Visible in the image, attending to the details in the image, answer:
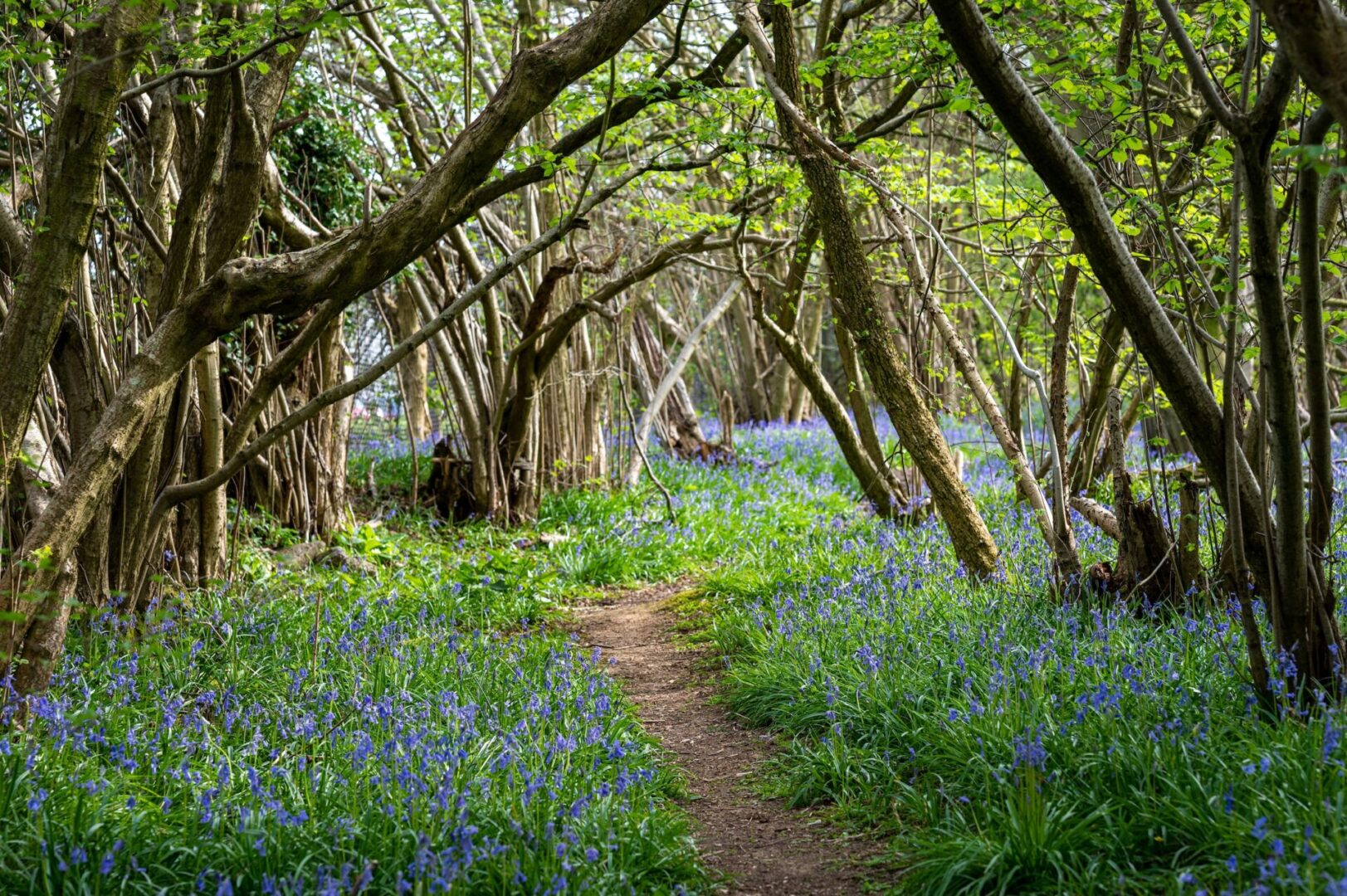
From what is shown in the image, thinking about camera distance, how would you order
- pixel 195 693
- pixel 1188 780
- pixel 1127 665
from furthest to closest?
pixel 195 693 < pixel 1127 665 < pixel 1188 780

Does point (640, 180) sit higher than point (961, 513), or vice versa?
point (640, 180)

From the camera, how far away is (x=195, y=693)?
15.0 ft

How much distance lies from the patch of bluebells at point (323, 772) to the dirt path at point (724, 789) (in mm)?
213

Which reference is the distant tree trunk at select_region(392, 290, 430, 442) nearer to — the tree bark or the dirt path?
the dirt path

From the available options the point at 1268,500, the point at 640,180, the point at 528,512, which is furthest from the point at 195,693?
the point at 640,180

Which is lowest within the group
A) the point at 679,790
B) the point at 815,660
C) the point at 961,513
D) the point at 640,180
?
the point at 679,790

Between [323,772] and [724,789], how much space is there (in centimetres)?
165

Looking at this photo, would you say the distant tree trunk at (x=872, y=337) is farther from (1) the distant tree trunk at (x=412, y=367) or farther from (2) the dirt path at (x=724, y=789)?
(1) the distant tree trunk at (x=412, y=367)

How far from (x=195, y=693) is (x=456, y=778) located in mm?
1864

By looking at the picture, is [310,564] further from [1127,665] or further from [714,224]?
[1127,665]

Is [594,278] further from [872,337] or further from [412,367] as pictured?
[872,337]

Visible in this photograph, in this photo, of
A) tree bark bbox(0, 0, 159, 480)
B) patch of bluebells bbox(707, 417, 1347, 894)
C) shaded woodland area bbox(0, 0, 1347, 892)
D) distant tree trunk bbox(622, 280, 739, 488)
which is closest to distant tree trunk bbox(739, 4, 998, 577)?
shaded woodland area bbox(0, 0, 1347, 892)

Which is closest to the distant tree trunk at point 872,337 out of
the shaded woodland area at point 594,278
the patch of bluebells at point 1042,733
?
the shaded woodland area at point 594,278

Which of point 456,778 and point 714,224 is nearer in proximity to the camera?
point 456,778
